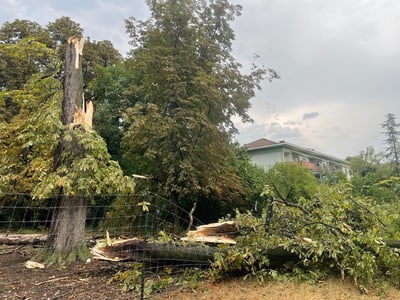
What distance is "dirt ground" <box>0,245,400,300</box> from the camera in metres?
3.36

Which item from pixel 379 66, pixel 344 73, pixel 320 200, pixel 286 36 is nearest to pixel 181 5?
pixel 286 36

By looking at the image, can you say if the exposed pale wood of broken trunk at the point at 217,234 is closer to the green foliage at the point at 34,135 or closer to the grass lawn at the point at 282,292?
the grass lawn at the point at 282,292

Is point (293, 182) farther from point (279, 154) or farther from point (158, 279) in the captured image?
point (279, 154)

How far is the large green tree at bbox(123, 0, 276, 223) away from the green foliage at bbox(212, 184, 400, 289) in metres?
4.05

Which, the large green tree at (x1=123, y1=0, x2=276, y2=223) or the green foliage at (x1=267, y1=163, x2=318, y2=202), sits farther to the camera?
the green foliage at (x1=267, y1=163, x2=318, y2=202)

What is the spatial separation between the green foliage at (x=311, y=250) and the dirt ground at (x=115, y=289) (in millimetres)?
205

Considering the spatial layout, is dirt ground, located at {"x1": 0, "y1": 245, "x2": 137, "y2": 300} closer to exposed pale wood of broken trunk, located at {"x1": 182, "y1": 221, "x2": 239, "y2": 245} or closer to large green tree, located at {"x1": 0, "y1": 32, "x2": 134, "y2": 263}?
large green tree, located at {"x1": 0, "y1": 32, "x2": 134, "y2": 263}

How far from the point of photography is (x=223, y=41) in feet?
32.6

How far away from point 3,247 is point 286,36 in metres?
8.69

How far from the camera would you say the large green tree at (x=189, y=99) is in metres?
8.38

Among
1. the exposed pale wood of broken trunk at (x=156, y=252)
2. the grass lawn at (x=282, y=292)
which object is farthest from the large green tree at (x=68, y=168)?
the grass lawn at (x=282, y=292)

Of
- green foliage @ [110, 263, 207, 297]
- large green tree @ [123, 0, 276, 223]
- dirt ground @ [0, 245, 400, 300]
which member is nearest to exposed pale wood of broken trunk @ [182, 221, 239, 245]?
green foliage @ [110, 263, 207, 297]

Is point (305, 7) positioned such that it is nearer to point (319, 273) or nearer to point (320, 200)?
point (320, 200)

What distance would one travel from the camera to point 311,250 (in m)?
3.70
